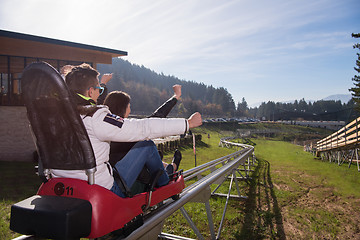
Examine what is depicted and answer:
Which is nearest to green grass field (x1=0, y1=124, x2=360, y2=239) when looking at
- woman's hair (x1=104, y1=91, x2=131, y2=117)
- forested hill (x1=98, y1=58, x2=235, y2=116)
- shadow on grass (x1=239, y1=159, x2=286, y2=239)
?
shadow on grass (x1=239, y1=159, x2=286, y2=239)

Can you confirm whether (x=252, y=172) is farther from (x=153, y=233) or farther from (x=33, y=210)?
(x=33, y=210)

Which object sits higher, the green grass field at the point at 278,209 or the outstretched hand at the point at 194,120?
the outstretched hand at the point at 194,120

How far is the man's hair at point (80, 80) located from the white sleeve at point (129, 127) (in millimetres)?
328

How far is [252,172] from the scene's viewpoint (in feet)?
40.8

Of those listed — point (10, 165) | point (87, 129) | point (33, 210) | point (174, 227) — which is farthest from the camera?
point (10, 165)

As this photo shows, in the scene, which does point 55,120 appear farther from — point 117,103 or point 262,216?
point 262,216

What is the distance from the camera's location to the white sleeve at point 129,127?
2043mm

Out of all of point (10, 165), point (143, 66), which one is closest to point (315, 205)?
point (10, 165)

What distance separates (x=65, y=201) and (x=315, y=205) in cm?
732

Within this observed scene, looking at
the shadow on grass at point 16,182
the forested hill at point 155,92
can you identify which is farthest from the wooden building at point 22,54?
the forested hill at point 155,92

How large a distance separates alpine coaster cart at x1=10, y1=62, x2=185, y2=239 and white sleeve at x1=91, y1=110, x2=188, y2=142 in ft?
0.54

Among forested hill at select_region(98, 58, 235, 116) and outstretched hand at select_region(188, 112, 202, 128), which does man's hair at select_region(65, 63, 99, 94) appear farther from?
forested hill at select_region(98, 58, 235, 116)

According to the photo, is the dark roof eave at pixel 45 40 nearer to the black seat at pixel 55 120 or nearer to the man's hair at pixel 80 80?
the man's hair at pixel 80 80

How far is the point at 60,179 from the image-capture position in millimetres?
2121
